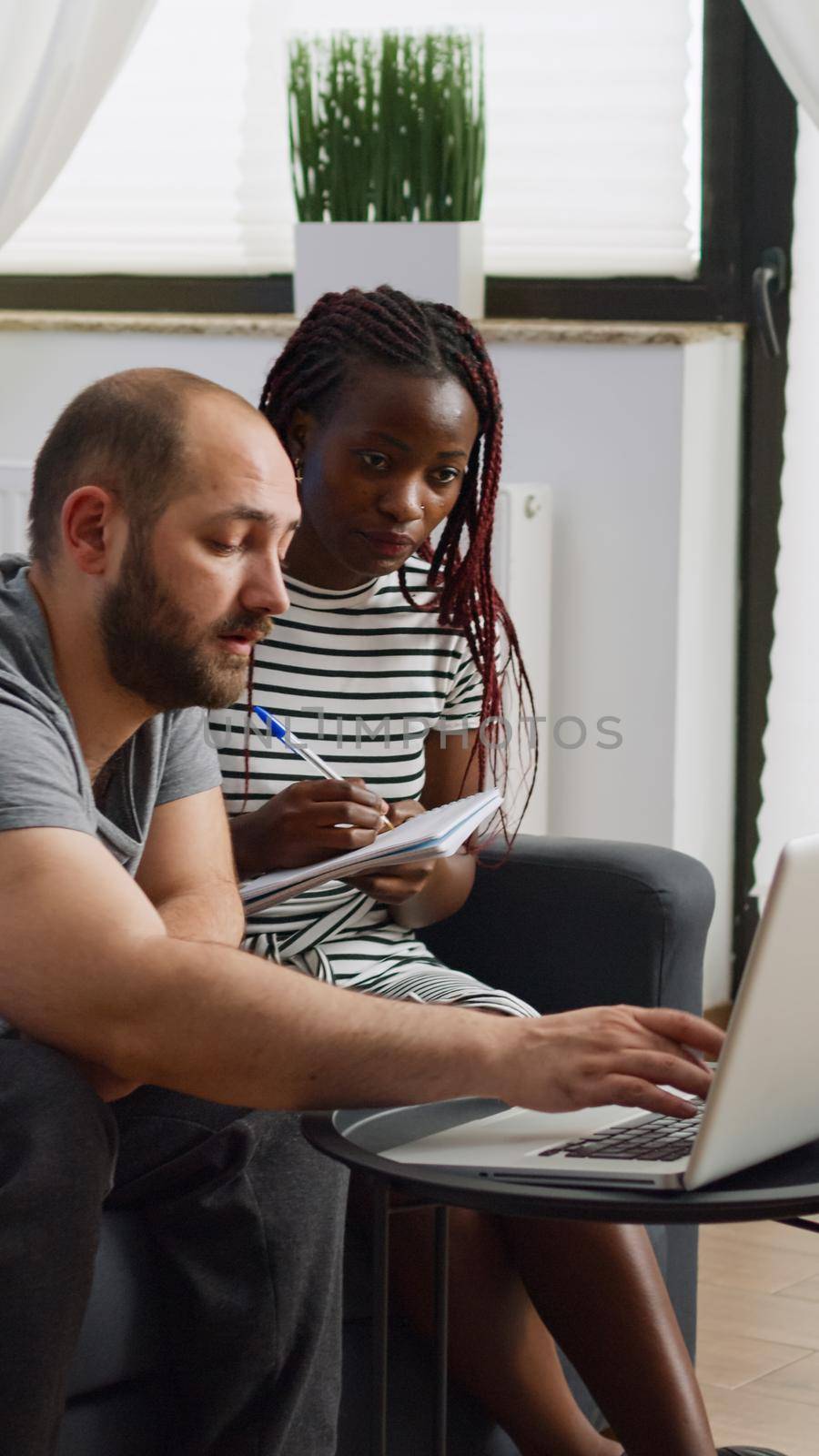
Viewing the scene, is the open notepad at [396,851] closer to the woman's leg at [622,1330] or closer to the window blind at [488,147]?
the woman's leg at [622,1330]

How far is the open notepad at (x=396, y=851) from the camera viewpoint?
4.57ft

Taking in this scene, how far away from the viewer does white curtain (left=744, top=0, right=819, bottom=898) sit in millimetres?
2879

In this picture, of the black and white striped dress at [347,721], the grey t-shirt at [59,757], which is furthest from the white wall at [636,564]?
the grey t-shirt at [59,757]

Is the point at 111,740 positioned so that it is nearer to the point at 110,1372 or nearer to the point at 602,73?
the point at 110,1372

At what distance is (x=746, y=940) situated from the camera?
3008mm

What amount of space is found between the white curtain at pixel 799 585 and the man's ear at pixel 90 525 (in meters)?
1.75

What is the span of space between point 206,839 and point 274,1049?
1.27 ft

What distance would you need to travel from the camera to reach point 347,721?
5.89 feet

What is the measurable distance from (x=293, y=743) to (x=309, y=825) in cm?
12

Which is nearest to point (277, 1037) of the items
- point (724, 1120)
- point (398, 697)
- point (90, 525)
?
point (724, 1120)

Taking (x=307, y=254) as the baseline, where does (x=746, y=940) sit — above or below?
below

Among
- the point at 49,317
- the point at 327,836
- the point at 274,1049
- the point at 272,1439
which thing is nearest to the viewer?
the point at 274,1049

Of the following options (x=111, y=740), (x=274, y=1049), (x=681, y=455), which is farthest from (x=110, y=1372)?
(x=681, y=455)

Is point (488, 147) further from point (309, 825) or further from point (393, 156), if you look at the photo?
point (309, 825)
